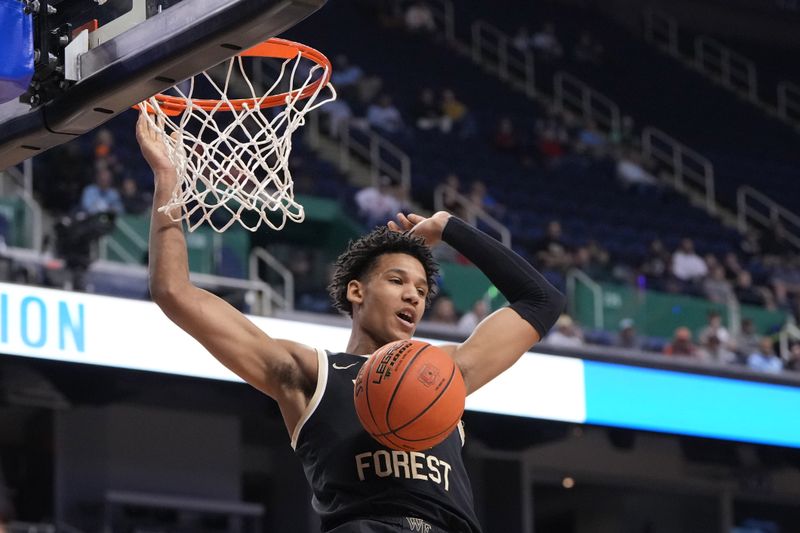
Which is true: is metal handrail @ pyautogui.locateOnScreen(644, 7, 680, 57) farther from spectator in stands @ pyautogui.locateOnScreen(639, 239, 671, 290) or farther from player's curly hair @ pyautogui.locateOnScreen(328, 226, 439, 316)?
player's curly hair @ pyautogui.locateOnScreen(328, 226, 439, 316)

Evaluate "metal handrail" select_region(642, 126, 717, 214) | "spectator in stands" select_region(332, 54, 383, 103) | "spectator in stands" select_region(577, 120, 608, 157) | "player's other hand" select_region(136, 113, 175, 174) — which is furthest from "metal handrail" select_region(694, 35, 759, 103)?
"player's other hand" select_region(136, 113, 175, 174)

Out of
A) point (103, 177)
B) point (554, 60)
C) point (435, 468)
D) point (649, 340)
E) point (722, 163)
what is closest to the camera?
point (435, 468)

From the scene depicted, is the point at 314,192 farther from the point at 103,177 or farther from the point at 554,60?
the point at 554,60

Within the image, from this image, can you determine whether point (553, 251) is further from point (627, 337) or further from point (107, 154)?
point (107, 154)

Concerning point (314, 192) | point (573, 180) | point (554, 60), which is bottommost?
point (314, 192)

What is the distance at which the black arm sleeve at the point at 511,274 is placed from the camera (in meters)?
4.34

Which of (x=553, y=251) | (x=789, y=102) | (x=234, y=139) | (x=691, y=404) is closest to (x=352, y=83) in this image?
(x=553, y=251)

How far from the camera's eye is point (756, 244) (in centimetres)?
1595

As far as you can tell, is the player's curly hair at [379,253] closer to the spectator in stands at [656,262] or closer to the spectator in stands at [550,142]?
the spectator in stands at [656,262]

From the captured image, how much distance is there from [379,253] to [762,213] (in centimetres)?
1383

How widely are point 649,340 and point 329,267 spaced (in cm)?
253

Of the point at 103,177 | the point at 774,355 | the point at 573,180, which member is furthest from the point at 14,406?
the point at 573,180

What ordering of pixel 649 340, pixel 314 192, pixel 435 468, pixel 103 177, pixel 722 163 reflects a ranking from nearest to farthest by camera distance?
pixel 435 468 → pixel 103 177 → pixel 649 340 → pixel 314 192 → pixel 722 163

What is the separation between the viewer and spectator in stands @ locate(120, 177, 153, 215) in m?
10.8
